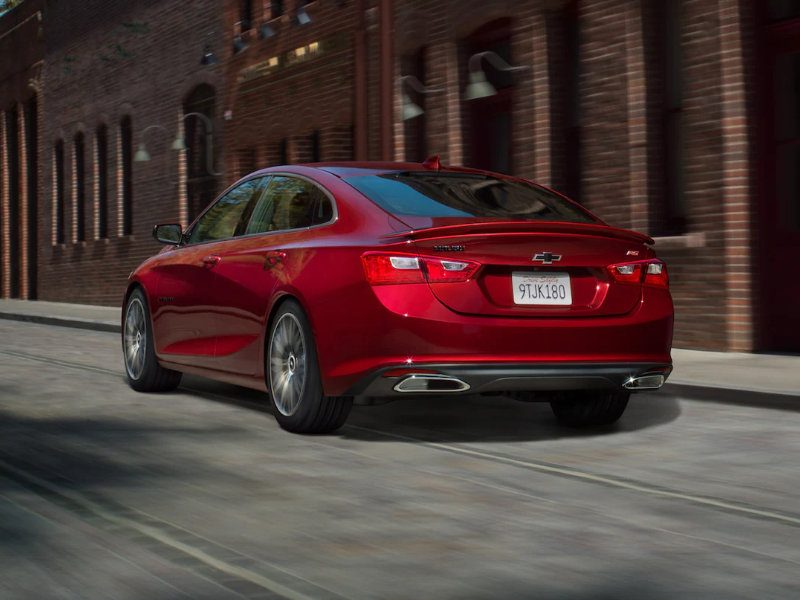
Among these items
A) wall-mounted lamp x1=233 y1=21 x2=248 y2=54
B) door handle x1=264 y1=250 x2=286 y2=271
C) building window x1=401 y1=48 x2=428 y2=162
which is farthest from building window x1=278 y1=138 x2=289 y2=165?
door handle x1=264 y1=250 x2=286 y2=271

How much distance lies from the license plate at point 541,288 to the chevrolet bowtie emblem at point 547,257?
0.07 meters

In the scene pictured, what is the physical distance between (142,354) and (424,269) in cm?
391

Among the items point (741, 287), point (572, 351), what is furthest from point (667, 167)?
point (572, 351)

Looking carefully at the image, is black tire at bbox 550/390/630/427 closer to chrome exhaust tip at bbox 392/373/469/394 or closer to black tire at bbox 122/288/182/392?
chrome exhaust tip at bbox 392/373/469/394

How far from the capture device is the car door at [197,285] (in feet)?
28.8

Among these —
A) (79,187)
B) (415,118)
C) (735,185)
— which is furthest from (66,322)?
(735,185)

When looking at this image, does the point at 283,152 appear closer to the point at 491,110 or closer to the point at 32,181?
the point at 491,110

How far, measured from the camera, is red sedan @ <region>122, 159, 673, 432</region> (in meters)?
6.80

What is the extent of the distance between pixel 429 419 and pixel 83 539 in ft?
12.6

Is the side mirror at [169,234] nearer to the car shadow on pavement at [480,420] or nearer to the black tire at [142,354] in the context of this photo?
the black tire at [142,354]

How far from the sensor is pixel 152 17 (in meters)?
28.1

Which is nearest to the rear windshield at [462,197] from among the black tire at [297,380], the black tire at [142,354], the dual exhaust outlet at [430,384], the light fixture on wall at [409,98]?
the black tire at [297,380]

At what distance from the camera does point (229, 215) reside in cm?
908

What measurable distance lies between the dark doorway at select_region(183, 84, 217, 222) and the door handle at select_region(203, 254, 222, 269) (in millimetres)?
16923
